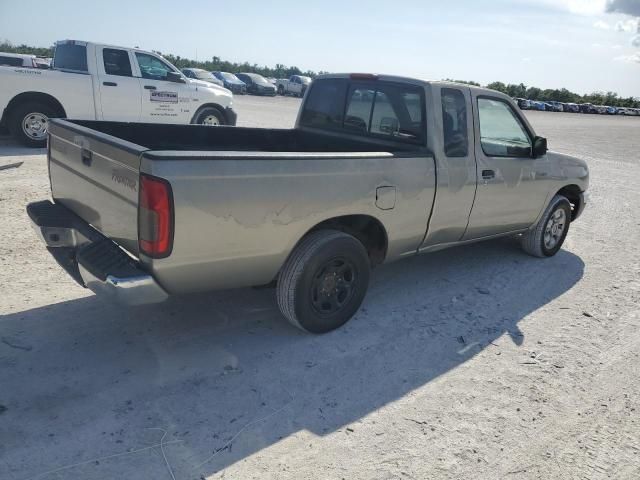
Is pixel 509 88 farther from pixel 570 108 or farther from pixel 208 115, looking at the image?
pixel 208 115

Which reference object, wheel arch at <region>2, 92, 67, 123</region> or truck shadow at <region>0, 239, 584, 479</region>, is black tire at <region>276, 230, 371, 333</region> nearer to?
truck shadow at <region>0, 239, 584, 479</region>

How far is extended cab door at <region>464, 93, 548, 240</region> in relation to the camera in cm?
461

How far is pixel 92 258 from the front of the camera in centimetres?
308

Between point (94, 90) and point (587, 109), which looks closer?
point (94, 90)

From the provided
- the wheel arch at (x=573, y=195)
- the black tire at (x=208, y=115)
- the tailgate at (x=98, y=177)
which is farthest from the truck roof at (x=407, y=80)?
the black tire at (x=208, y=115)

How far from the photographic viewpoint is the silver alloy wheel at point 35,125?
9.46 meters

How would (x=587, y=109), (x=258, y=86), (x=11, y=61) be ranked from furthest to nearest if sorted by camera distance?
(x=587, y=109), (x=258, y=86), (x=11, y=61)

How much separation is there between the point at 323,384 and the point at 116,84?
336 inches

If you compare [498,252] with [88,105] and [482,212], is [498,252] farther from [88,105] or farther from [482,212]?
[88,105]

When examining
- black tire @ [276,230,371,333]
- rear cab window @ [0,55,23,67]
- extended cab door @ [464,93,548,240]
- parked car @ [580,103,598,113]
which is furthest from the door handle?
parked car @ [580,103,598,113]

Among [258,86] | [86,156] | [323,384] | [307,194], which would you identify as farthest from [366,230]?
[258,86]

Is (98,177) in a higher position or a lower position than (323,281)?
higher

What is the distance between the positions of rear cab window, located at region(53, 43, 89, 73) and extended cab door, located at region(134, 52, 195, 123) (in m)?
0.94

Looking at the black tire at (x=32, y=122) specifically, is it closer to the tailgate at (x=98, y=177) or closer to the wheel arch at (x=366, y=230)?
the tailgate at (x=98, y=177)
